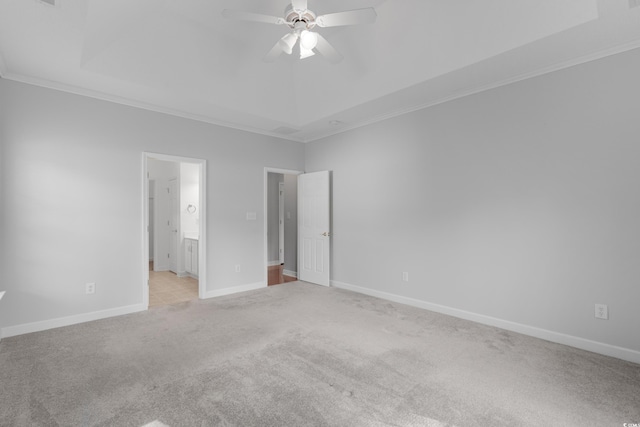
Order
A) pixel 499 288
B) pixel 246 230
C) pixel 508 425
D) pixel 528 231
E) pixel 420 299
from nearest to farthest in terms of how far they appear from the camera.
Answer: pixel 508 425 → pixel 528 231 → pixel 499 288 → pixel 420 299 → pixel 246 230

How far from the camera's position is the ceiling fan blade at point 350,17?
2.35 metres

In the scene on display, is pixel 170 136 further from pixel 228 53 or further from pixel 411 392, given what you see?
pixel 411 392

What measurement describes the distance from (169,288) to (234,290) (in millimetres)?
1239

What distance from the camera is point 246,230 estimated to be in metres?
5.09

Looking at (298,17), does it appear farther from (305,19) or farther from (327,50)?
(327,50)

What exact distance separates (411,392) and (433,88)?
313 centimetres

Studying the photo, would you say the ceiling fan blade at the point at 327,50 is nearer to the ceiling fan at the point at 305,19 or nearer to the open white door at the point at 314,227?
the ceiling fan at the point at 305,19

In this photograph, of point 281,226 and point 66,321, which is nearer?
point 66,321

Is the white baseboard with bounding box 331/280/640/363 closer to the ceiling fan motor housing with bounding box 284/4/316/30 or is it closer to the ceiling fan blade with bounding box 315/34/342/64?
the ceiling fan blade with bounding box 315/34/342/64

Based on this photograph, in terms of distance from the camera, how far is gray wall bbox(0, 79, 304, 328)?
128 inches

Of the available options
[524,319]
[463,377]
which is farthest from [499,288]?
[463,377]

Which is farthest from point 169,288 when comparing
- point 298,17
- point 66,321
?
point 298,17

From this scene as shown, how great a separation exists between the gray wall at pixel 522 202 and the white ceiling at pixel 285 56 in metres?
0.31

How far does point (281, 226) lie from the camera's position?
7574 millimetres
